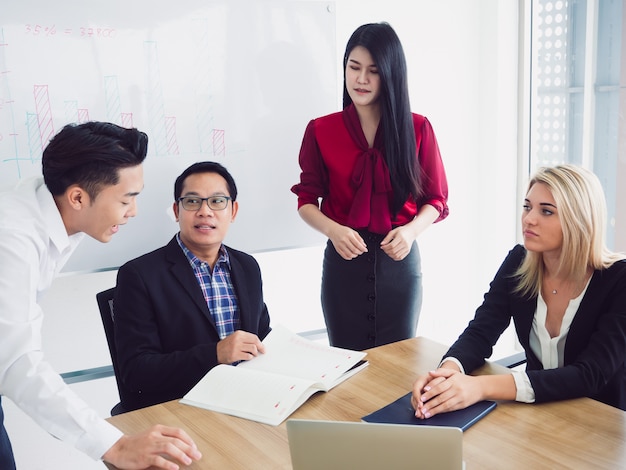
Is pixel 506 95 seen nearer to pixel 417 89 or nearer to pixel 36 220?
pixel 417 89

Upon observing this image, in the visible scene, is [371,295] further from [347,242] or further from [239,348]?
[239,348]

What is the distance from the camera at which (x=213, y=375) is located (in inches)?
64.6

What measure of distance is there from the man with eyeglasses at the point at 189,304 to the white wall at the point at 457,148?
1.09 metres

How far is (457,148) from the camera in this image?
144 inches

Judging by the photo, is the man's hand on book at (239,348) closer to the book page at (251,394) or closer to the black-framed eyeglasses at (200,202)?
the book page at (251,394)

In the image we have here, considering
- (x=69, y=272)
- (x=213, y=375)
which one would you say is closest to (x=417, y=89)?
(x=69, y=272)

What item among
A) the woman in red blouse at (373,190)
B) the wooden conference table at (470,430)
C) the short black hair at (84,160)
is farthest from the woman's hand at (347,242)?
the short black hair at (84,160)

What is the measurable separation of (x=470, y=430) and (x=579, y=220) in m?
0.67

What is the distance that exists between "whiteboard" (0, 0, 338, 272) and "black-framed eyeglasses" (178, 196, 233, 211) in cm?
60

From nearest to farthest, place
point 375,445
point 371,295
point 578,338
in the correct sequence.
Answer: point 375,445
point 578,338
point 371,295

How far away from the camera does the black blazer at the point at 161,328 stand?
5.84 ft

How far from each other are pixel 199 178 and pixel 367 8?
1607 millimetres

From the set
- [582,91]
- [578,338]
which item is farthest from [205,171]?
[582,91]

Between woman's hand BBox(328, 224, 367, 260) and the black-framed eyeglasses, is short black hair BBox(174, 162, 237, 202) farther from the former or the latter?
woman's hand BBox(328, 224, 367, 260)
